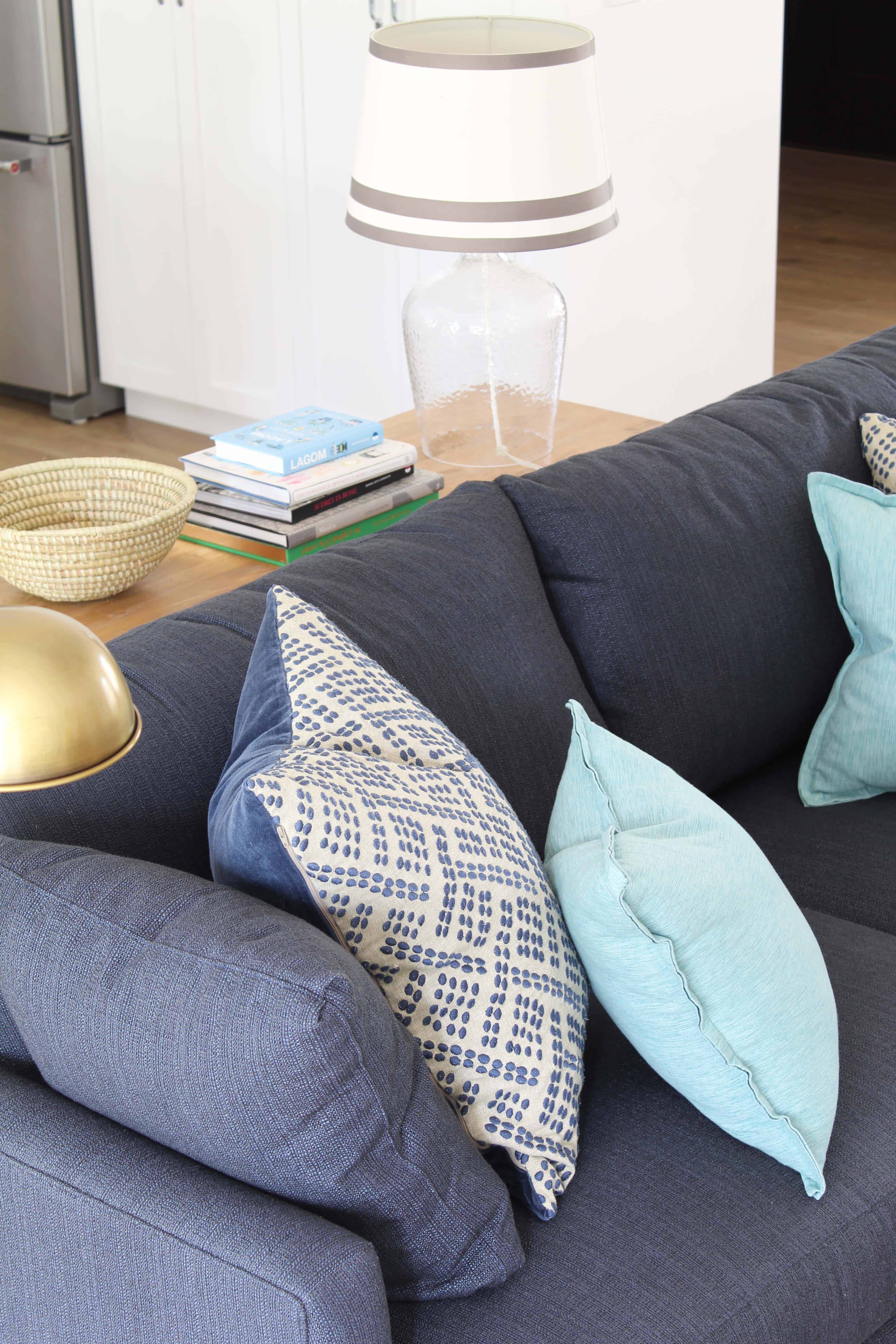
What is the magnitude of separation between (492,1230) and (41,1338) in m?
0.31

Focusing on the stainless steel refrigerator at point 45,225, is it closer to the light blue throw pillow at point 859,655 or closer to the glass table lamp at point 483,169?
the glass table lamp at point 483,169

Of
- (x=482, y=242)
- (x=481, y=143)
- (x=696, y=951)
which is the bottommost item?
(x=696, y=951)

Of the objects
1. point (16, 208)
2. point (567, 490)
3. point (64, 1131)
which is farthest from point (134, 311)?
point (64, 1131)

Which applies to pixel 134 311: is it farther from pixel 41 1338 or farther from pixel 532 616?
pixel 41 1338

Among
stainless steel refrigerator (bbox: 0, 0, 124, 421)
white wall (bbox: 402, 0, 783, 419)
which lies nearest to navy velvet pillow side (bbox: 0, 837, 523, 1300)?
white wall (bbox: 402, 0, 783, 419)

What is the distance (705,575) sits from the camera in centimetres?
168

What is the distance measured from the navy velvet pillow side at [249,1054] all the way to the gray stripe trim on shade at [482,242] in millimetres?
1032

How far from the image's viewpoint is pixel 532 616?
1.49 metres

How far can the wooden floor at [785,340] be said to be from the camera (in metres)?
1.71

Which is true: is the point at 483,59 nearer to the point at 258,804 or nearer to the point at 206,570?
the point at 206,570

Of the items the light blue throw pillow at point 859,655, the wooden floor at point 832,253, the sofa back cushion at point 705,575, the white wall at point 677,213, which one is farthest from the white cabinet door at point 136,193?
the light blue throw pillow at point 859,655

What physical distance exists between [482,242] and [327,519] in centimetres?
40

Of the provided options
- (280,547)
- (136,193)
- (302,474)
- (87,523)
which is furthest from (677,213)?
(87,523)

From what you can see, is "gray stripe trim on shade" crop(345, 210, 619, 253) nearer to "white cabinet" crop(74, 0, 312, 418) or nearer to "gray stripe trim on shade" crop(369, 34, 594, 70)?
"gray stripe trim on shade" crop(369, 34, 594, 70)
